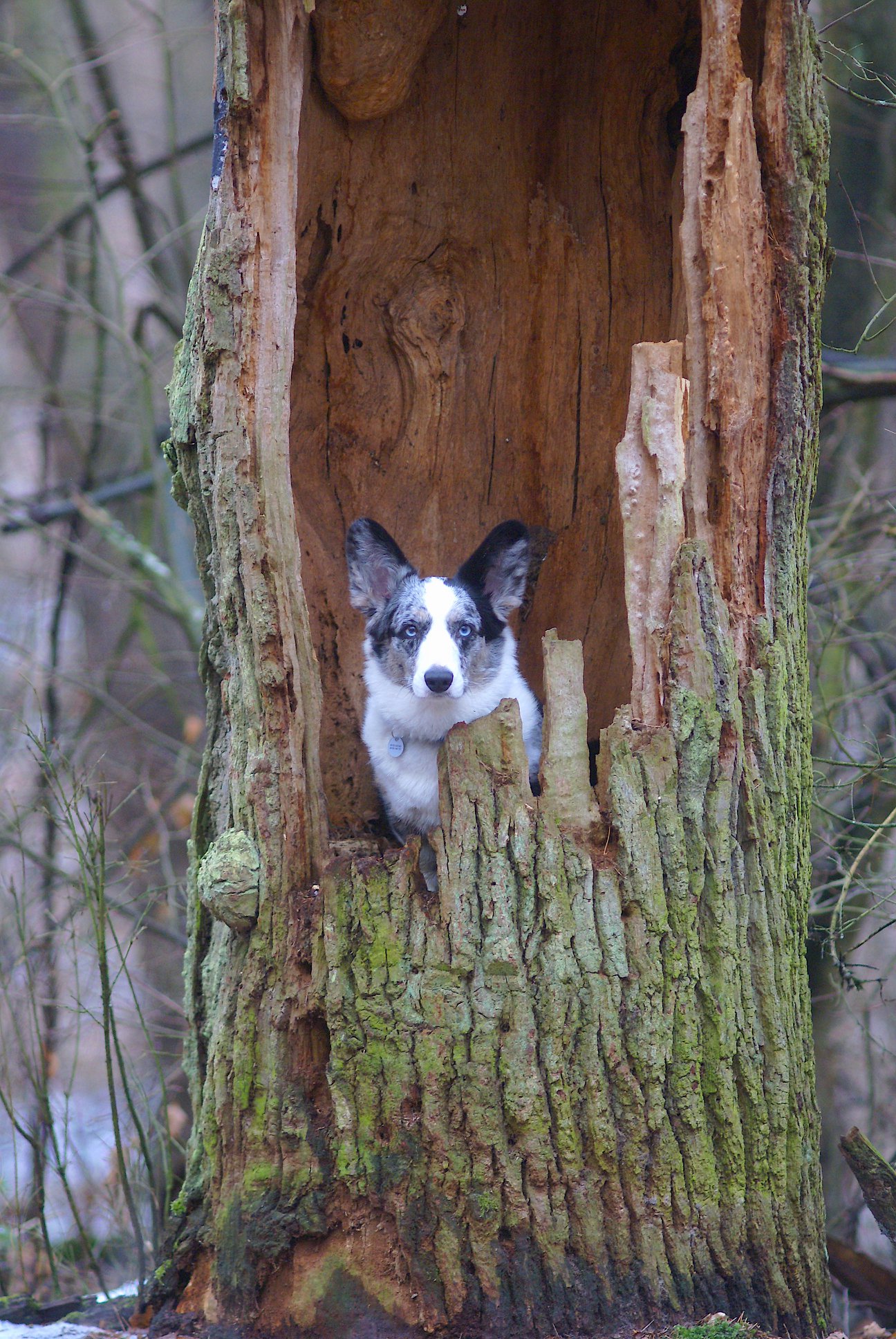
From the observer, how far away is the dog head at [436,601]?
463cm

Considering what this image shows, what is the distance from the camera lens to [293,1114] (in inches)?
142

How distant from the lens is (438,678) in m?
4.21

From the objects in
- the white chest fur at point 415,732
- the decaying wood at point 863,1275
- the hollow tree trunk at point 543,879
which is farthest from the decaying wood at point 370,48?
the decaying wood at point 863,1275

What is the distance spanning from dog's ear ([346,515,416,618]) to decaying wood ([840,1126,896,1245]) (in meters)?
2.86

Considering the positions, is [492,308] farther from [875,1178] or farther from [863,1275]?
[863,1275]

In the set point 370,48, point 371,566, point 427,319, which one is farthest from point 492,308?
point 371,566

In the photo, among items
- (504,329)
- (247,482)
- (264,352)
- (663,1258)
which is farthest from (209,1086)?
(504,329)

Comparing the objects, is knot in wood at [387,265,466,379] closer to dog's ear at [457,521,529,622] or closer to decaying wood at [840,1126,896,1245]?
dog's ear at [457,521,529,622]

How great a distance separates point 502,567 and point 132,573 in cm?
462

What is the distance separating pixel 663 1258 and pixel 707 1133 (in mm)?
390

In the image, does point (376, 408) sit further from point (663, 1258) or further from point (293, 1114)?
point (663, 1258)

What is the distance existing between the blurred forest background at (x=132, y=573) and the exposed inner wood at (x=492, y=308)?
1.41 meters

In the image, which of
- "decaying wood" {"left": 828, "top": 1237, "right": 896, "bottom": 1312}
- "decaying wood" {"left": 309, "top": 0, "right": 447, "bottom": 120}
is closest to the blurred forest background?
"decaying wood" {"left": 828, "top": 1237, "right": 896, "bottom": 1312}

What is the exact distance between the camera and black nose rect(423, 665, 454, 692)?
4.22 metres
